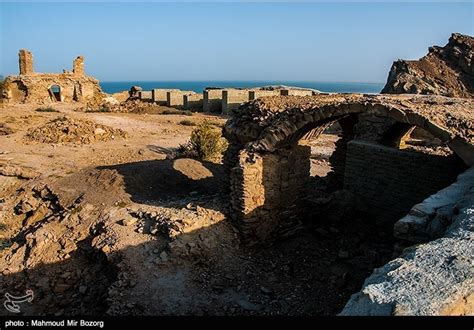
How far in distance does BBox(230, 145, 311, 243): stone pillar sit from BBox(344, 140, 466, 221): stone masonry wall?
1.68 m

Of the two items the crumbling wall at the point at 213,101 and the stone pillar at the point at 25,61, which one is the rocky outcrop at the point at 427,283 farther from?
the stone pillar at the point at 25,61

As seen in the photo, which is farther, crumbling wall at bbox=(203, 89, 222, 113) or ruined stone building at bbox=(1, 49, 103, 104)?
ruined stone building at bbox=(1, 49, 103, 104)

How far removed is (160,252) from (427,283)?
15.7ft

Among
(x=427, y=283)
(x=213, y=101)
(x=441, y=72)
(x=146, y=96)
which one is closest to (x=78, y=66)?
(x=146, y=96)

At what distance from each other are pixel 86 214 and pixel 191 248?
3.08m

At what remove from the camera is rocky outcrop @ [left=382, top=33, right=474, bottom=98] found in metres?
21.5

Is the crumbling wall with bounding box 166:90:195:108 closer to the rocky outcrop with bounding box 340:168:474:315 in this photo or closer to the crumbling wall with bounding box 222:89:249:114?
the crumbling wall with bounding box 222:89:249:114

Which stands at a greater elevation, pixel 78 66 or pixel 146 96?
pixel 78 66

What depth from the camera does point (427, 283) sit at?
3.82m

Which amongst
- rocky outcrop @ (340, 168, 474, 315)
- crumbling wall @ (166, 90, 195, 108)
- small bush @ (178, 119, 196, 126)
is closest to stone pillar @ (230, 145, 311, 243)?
rocky outcrop @ (340, 168, 474, 315)

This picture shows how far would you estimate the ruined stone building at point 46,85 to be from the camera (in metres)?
28.7

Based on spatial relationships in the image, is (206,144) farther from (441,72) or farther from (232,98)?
(441,72)

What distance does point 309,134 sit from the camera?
29.5 feet

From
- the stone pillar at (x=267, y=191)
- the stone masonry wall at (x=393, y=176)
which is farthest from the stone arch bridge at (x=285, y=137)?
the stone masonry wall at (x=393, y=176)
